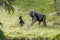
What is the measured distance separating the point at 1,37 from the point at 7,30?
11.4m

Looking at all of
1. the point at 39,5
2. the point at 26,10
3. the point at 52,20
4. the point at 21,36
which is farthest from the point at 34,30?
the point at 39,5

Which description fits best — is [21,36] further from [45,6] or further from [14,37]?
[45,6]

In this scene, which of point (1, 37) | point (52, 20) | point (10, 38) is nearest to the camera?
point (1, 37)

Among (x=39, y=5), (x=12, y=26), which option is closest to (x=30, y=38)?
(x=12, y=26)

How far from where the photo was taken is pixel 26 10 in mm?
22641

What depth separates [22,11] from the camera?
22.2 metres

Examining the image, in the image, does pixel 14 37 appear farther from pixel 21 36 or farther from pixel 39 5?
pixel 39 5

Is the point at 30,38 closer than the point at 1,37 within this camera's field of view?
No

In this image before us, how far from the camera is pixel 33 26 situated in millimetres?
15703

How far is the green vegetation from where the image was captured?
13.3 m

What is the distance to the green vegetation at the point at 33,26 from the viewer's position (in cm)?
1330

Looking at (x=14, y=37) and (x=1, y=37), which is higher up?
(x=1, y=37)

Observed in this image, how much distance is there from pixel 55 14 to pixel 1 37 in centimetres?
1796

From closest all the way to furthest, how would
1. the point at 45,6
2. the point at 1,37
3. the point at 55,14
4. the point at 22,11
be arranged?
the point at 1,37, the point at 55,14, the point at 22,11, the point at 45,6
